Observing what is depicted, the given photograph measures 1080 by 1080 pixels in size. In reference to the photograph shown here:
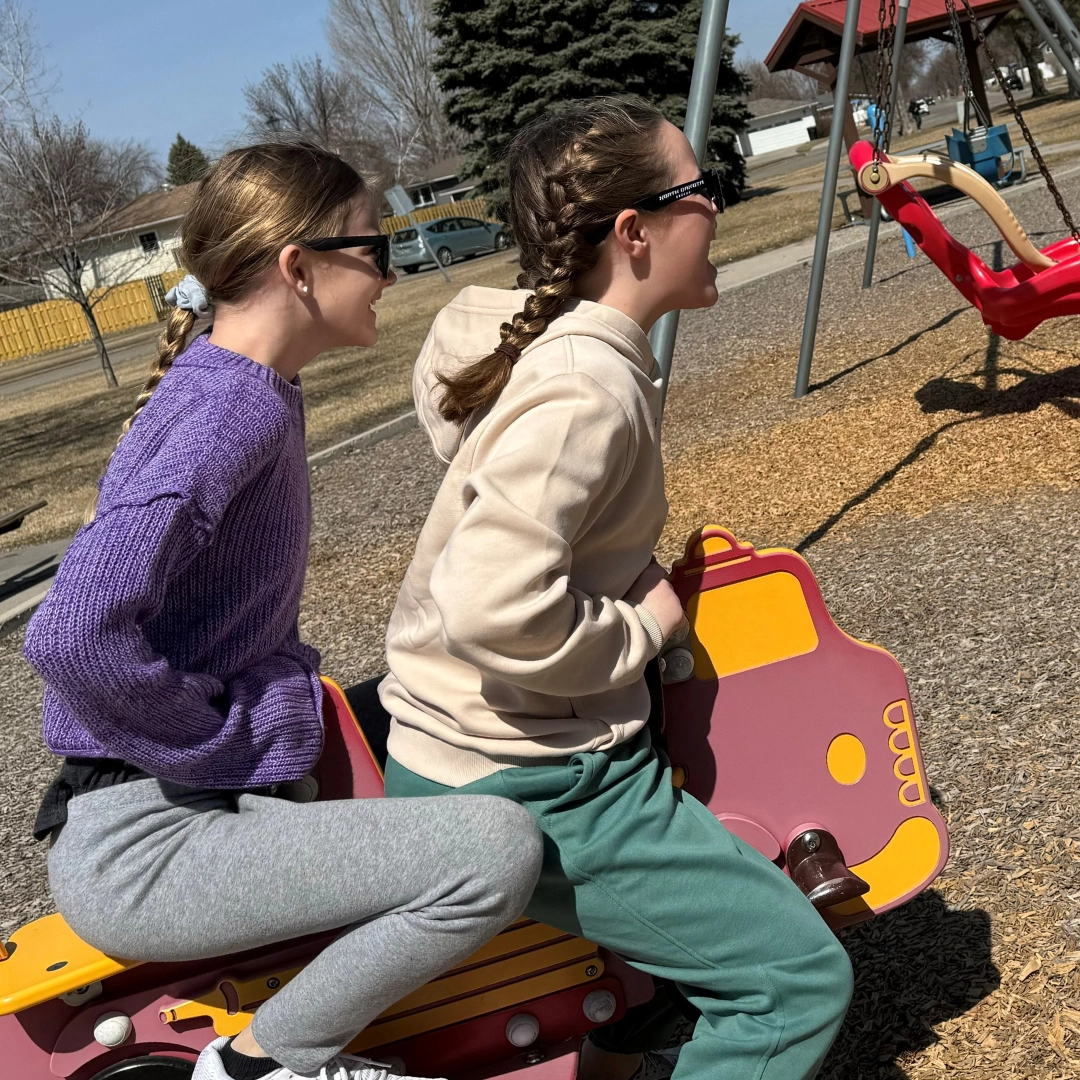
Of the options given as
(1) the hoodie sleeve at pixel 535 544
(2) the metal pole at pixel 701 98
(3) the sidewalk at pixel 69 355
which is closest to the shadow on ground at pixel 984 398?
(2) the metal pole at pixel 701 98

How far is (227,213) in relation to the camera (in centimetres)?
173

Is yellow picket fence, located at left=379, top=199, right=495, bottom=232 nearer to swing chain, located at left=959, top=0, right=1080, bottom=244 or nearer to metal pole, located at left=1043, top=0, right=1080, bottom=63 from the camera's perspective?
swing chain, located at left=959, top=0, right=1080, bottom=244

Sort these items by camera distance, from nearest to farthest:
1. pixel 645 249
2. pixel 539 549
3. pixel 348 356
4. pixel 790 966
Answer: pixel 539 549, pixel 790 966, pixel 645 249, pixel 348 356

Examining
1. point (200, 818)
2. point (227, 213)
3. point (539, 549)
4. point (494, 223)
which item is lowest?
point (494, 223)

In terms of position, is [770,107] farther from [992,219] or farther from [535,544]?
[535,544]

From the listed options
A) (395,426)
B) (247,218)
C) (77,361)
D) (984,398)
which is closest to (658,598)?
(247,218)

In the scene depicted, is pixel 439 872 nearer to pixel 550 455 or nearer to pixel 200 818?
pixel 200 818

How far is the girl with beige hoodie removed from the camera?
1445 mm

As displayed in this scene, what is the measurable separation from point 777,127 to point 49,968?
72031 mm

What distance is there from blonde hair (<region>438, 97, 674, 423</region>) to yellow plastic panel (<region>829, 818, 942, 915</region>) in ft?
3.31

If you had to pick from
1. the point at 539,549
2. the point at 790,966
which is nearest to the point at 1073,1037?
the point at 790,966

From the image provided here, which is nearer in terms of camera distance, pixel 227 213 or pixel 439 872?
pixel 439 872

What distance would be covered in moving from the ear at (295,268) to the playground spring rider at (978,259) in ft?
12.6

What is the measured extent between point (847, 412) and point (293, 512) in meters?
4.73
